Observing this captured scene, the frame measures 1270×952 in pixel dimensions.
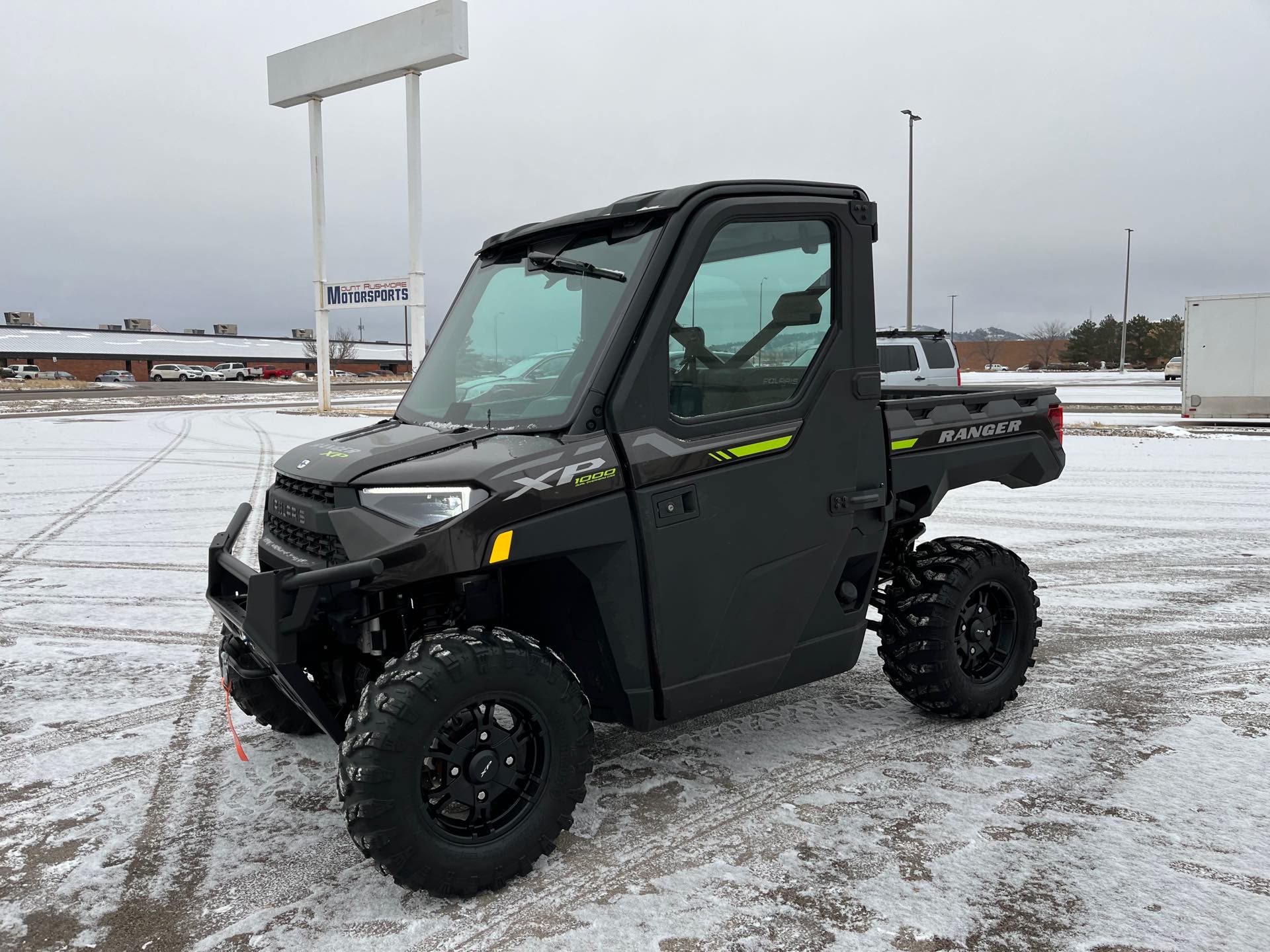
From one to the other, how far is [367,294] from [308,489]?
22564 mm

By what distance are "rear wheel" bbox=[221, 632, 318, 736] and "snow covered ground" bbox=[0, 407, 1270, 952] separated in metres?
0.12

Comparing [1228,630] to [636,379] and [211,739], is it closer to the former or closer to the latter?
[636,379]

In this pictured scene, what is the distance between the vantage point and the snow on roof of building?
252 ft

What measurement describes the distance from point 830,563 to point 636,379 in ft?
3.88

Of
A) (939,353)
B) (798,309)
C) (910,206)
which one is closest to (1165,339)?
(910,206)

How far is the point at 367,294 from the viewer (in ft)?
80.4

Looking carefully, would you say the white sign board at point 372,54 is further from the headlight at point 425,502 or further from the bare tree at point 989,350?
the bare tree at point 989,350

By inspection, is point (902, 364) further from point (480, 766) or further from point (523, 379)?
point (480, 766)

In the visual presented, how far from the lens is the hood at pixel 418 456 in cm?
297

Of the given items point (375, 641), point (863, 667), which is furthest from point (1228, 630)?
point (375, 641)

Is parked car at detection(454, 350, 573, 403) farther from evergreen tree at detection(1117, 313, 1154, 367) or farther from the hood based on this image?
evergreen tree at detection(1117, 313, 1154, 367)

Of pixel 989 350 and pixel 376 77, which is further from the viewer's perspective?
pixel 989 350

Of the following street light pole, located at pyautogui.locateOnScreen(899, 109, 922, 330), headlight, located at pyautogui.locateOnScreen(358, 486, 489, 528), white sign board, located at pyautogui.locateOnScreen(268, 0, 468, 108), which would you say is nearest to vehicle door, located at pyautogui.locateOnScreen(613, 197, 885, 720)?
headlight, located at pyautogui.locateOnScreen(358, 486, 489, 528)

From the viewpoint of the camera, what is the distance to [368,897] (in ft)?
9.70
